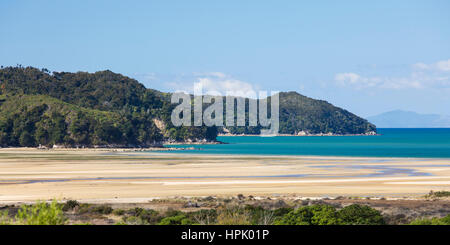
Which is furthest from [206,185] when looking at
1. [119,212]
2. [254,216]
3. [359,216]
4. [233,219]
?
[233,219]

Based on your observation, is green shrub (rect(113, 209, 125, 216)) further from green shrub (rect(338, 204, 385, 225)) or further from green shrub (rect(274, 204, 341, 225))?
green shrub (rect(338, 204, 385, 225))

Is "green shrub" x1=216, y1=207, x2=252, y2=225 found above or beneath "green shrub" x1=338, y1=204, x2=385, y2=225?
above

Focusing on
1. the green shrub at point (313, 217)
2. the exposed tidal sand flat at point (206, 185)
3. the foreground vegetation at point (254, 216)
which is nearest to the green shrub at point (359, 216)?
the foreground vegetation at point (254, 216)

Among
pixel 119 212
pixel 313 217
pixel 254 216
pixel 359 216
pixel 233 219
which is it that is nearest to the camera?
pixel 233 219

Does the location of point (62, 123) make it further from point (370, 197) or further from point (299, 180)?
point (370, 197)

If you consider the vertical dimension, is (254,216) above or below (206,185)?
above

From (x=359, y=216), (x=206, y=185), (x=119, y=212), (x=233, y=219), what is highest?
(x=233, y=219)

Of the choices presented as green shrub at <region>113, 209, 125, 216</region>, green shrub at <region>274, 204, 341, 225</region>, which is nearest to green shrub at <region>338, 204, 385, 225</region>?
green shrub at <region>274, 204, 341, 225</region>

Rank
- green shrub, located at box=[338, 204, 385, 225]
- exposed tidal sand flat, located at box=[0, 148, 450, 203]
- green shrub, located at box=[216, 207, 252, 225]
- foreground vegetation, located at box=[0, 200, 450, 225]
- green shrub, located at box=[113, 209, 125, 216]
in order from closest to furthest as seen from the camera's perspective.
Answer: green shrub, located at box=[216, 207, 252, 225], foreground vegetation, located at box=[0, 200, 450, 225], green shrub, located at box=[338, 204, 385, 225], green shrub, located at box=[113, 209, 125, 216], exposed tidal sand flat, located at box=[0, 148, 450, 203]

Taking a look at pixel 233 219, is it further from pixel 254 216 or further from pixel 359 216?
pixel 359 216

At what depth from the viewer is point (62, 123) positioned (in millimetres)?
147000

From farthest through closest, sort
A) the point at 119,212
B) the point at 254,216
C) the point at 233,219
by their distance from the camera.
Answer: the point at 119,212 < the point at 254,216 < the point at 233,219

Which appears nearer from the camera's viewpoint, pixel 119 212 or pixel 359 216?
pixel 359 216
